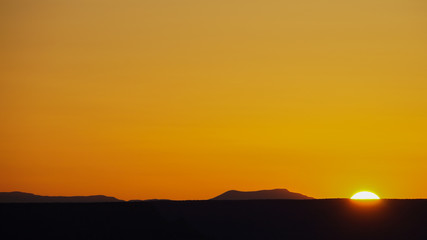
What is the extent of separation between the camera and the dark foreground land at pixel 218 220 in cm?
5084

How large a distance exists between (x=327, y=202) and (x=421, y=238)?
6744mm

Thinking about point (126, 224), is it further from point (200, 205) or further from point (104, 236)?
point (200, 205)

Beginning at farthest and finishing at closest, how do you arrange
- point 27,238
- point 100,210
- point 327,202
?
point 327,202 → point 100,210 → point 27,238

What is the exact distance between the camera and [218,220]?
53594 mm

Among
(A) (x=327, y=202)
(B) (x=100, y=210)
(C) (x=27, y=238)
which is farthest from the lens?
(A) (x=327, y=202)

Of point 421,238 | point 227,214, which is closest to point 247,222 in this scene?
point 227,214

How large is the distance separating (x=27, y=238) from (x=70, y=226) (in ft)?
8.57

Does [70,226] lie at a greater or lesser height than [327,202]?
lesser

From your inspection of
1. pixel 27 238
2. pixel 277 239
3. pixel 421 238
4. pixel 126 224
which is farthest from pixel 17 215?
pixel 421 238

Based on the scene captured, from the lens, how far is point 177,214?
53750 mm

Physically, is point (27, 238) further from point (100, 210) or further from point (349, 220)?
point (349, 220)

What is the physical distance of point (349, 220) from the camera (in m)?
54.8

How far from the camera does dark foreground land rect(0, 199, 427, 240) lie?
167ft

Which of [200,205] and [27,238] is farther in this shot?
[200,205]
